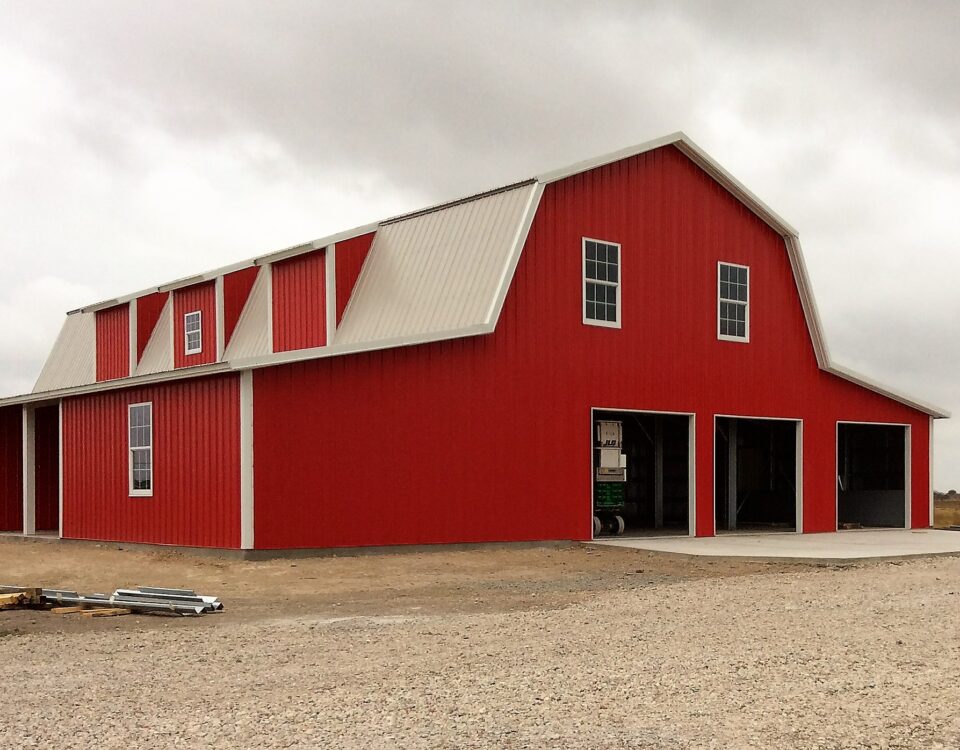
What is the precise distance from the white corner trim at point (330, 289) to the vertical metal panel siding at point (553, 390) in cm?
386

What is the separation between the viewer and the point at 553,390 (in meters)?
21.4

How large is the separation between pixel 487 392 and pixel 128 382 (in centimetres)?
666

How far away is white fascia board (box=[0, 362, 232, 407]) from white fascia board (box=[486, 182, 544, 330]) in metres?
4.92

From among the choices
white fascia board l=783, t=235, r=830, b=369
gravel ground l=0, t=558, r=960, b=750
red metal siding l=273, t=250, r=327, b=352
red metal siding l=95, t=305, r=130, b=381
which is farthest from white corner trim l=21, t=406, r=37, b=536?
white fascia board l=783, t=235, r=830, b=369

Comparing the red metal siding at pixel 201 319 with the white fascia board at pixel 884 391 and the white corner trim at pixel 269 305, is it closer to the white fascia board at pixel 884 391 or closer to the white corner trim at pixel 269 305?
the white corner trim at pixel 269 305

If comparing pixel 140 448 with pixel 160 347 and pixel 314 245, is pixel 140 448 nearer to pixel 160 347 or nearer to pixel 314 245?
pixel 314 245

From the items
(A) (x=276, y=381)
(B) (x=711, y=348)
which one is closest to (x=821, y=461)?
(B) (x=711, y=348)

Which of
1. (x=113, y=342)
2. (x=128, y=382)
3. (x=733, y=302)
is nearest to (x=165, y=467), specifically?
(x=128, y=382)

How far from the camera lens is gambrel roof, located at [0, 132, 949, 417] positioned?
20266 millimetres

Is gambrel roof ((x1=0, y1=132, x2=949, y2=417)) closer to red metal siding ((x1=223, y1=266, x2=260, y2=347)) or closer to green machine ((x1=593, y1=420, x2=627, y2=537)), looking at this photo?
red metal siding ((x1=223, y1=266, x2=260, y2=347))

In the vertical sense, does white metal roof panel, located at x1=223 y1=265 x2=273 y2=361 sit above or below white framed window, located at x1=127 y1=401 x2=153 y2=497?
above

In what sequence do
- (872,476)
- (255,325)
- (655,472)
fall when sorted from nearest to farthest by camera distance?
Answer: (255,325), (655,472), (872,476)

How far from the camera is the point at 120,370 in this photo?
29.5 meters

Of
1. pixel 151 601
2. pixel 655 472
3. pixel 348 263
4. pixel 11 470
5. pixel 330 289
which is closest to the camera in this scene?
pixel 151 601
